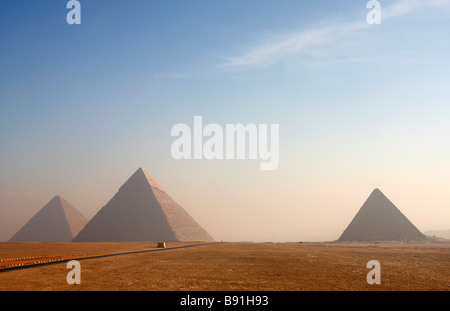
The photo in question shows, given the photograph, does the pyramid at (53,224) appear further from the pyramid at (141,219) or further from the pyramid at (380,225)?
the pyramid at (380,225)

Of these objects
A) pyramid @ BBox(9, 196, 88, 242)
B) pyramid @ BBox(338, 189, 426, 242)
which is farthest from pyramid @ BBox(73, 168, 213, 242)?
pyramid @ BBox(338, 189, 426, 242)

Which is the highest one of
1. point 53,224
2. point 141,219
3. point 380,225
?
point 141,219

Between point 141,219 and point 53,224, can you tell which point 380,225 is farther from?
point 53,224

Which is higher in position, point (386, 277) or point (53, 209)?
point (53, 209)

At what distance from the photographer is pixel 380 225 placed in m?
116

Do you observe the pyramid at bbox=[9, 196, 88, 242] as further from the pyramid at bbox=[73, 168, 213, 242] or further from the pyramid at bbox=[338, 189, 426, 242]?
the pyramid at bbox=[338, 189, 426, 242]

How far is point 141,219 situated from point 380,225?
81.8 metres

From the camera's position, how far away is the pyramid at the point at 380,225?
11274cm

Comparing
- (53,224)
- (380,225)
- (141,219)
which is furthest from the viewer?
(53,224)

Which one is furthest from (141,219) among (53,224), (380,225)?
(380,225)
